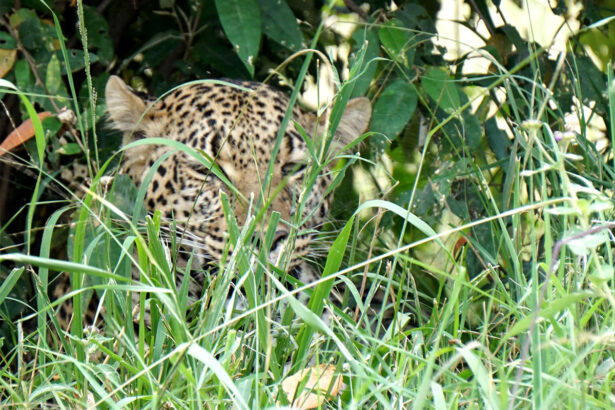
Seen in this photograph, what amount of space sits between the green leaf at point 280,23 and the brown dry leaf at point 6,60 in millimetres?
1048

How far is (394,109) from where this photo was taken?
146 inches

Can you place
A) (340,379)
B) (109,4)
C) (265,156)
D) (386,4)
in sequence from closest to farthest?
(340,379) < (265,156) < (386,4) < (109,4)

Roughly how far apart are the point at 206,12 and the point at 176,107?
66 cm

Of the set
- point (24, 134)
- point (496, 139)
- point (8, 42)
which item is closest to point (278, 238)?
point (24, 134)

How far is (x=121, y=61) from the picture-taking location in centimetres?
481

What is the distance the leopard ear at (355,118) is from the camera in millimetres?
3936

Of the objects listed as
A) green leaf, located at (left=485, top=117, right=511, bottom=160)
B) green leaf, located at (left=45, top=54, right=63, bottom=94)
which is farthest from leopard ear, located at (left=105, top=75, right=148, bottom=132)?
green leaf, located at (left=485, top=117, right=511, bottom=160)

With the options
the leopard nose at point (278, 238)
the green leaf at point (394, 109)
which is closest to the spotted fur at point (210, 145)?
the green leaf at point (394, 109)

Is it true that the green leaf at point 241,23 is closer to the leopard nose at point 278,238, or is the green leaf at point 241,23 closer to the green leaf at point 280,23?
the green leaf at point 280,23

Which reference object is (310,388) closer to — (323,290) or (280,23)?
(323,290)

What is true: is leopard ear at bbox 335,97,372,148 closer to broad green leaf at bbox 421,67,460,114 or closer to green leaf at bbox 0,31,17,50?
broad green leaf at bbox 421,67,460,114

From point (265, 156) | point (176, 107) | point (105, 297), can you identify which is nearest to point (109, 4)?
point (176, 107)

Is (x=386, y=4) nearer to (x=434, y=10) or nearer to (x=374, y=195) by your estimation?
(x=434, y=10)

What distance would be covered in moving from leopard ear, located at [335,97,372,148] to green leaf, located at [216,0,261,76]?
1.88 feet
